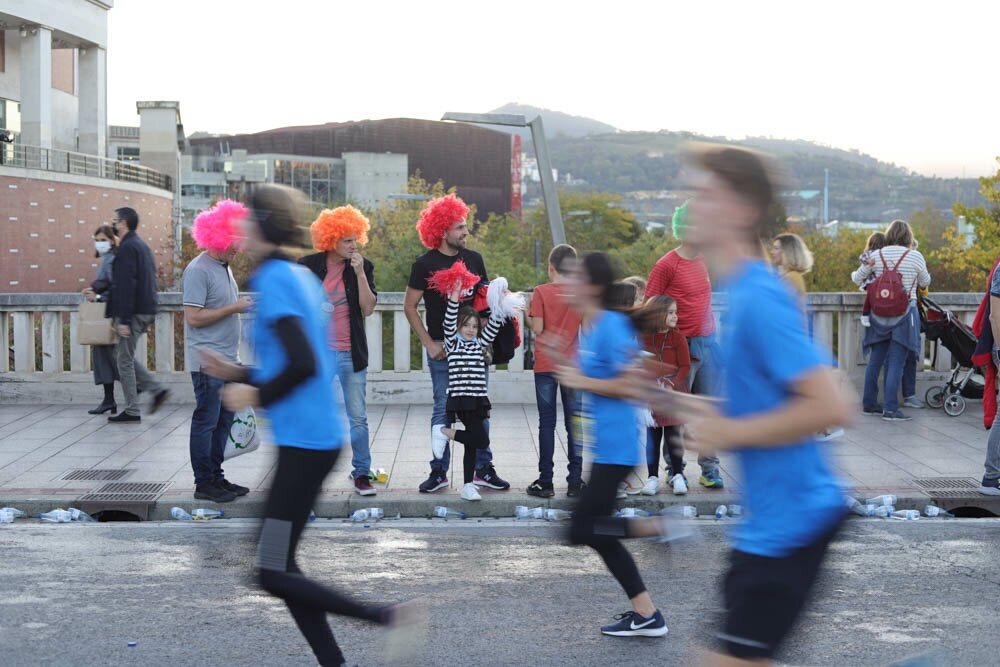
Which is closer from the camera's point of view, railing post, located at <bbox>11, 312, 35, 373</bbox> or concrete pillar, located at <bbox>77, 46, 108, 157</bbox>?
railing post, located at <bbox>11, 312, 35, 373</bbox>

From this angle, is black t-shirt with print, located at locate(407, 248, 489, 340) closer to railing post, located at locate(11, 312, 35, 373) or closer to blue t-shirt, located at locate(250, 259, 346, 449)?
blue t-shirt, located at locate(250, 259, 346, 449)

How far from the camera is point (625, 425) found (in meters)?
4.91

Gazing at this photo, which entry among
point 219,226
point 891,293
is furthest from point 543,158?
point 219,226

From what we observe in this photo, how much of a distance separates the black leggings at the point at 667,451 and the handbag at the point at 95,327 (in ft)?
18.6

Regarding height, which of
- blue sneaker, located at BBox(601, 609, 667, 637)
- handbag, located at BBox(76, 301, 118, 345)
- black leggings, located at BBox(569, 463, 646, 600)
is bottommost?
blue sneaker, located at BBox(601, 609, 667, 637)

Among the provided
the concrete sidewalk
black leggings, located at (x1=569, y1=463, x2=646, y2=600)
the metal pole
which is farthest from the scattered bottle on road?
the metal pole

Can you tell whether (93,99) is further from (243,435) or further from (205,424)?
(243,435)

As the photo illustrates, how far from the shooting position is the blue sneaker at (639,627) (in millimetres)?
5027

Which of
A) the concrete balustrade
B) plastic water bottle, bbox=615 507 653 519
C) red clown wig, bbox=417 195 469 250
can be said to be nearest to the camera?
plastic water bottle, bbox=615 507 653 519

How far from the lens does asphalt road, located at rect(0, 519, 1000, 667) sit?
16.1 feet

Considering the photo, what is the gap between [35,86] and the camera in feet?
160

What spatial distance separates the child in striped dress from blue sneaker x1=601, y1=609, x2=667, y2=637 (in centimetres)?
298

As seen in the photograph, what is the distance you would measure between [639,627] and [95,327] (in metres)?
7.83

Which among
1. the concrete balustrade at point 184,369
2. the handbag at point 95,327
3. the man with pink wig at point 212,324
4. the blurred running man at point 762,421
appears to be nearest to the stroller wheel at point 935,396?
the concrete balustrade at point 184,369
